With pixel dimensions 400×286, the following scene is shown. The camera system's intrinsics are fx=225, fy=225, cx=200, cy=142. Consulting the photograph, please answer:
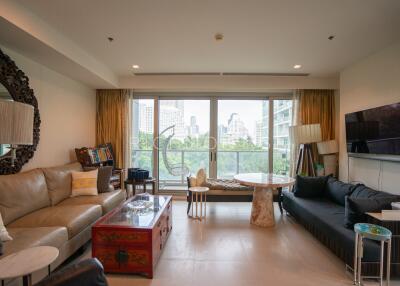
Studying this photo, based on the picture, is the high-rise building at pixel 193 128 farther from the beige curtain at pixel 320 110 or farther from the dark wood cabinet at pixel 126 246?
the dark wood cabinet at pixel 126 246

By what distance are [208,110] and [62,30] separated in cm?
312

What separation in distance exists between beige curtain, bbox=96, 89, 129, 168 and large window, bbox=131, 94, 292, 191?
0.79 ft

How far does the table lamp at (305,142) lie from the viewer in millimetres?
4328

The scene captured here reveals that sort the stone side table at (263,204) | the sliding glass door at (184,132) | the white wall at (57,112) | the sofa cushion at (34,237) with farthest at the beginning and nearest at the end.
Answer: the sliding glass door at (184,132), the stone side table at (263,204), the white wall at (57,112), the sofa cushion at (34,237)

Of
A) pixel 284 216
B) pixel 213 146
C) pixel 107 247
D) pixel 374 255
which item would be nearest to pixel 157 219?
pixel 107 247

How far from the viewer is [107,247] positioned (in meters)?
2.21

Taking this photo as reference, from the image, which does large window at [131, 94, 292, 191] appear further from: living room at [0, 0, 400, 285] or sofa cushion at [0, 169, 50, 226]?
sofa cushion at [0, 169, 50, 226]

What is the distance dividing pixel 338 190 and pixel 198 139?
9.50 feet

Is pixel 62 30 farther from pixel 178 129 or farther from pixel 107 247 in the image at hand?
pixel 178 129

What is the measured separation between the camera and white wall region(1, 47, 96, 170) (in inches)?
128

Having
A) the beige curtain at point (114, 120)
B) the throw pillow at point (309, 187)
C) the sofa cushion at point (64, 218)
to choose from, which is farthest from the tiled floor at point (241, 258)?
the beige curtain at point (114, 120)

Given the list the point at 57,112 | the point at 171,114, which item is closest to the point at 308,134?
the point at 171,114

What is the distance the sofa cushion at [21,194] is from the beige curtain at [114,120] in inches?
80.5

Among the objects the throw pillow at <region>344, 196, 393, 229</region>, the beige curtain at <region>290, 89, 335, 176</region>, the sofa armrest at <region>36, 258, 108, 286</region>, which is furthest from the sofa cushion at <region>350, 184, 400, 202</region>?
the sofa armrest at <region>36, 258, 108, 286</region>
